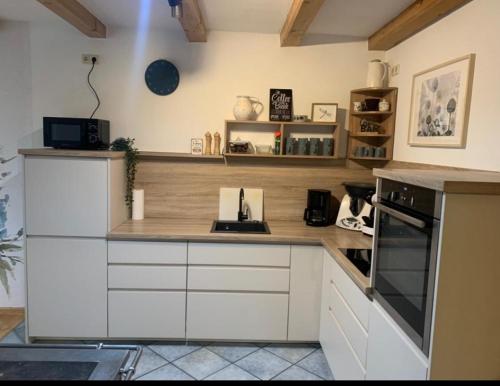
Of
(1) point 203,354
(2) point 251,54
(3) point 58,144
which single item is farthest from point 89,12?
(1) point 203,354

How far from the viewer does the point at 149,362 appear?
8.49 feet

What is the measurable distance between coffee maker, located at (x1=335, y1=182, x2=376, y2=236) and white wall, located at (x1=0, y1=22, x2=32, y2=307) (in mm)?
2647

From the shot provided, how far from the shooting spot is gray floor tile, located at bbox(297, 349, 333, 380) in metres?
2.51

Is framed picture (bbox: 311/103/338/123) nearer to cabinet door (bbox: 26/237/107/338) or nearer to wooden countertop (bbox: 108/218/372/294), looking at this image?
wooden countertop (bbox: 108/218/372/294)

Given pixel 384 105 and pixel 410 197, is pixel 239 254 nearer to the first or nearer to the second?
pixel 410 197

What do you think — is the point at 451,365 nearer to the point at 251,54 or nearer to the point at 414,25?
the point at 414,25

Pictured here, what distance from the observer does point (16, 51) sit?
10.0 feet

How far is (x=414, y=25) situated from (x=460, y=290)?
203 centimetres

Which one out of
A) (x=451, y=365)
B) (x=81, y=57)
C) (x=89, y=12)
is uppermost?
(x=89, y=12)

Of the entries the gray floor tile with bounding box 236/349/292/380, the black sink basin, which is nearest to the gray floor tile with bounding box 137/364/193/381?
the gray floor tile with bounding box 236/349/292/380

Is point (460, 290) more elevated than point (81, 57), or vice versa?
point (81, 57)

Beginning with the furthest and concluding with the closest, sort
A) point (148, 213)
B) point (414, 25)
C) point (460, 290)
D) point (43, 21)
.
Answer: point (148, 213) → point (43, 21) → point (414, 25) → point (460, 290)

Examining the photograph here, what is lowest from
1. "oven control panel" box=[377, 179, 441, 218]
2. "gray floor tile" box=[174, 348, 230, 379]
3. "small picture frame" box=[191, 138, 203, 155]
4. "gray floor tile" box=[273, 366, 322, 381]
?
"gray floor tile" box=[174, 348, 230, 379]

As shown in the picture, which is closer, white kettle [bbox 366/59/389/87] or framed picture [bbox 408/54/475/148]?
framed picture [bbox 408/54/475/148]
